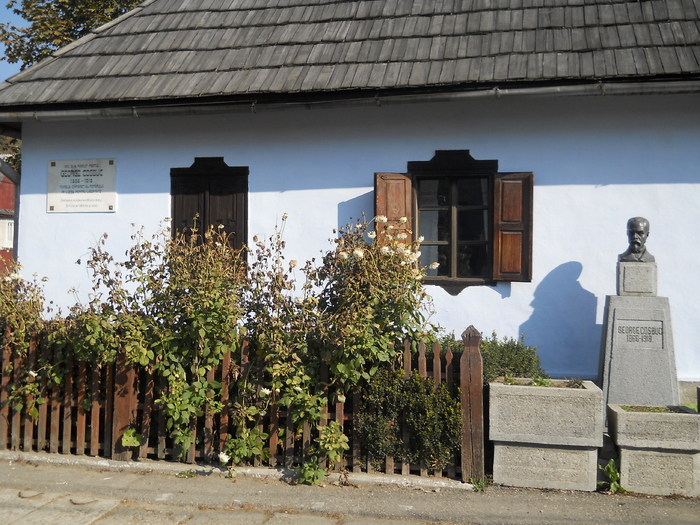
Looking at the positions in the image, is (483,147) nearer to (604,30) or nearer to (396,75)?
(396,75)

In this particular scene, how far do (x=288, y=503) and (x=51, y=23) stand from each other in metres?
12.4

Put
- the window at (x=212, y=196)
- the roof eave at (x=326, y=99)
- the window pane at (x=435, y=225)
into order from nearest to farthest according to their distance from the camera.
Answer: the roof eave at (x=326, y=99)
the window pane at (x=435, y=225)
the window at (x=212, y=196)

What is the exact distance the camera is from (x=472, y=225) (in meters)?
7.40

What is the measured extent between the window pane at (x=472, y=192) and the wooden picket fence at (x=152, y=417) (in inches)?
116

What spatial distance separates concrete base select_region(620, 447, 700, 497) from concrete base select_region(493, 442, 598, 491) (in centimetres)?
21

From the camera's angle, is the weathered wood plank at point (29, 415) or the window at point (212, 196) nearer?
the weathered wood plank at point (29, 415)

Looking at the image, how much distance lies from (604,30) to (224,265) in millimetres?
4936

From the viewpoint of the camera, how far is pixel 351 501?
4.31 meters

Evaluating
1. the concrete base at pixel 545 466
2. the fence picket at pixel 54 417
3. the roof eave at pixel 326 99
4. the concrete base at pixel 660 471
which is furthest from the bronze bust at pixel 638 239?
the fence picket at pixel 54 417

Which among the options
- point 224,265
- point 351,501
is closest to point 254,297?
point 224,265

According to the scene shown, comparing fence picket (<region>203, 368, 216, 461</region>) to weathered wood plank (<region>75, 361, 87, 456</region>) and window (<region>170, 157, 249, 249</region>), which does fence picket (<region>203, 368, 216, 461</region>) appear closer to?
weathered wood plank (<region>75, 361, 87, 456</region>)

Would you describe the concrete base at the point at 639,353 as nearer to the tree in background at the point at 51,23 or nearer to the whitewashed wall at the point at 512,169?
the whitewashed wall at the point at 512,169

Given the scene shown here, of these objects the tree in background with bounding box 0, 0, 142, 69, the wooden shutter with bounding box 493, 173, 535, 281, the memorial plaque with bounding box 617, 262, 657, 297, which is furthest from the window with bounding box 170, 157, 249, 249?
the tree in background with bounding box 0, 0, 142, 69

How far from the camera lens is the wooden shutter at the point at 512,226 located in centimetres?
697
